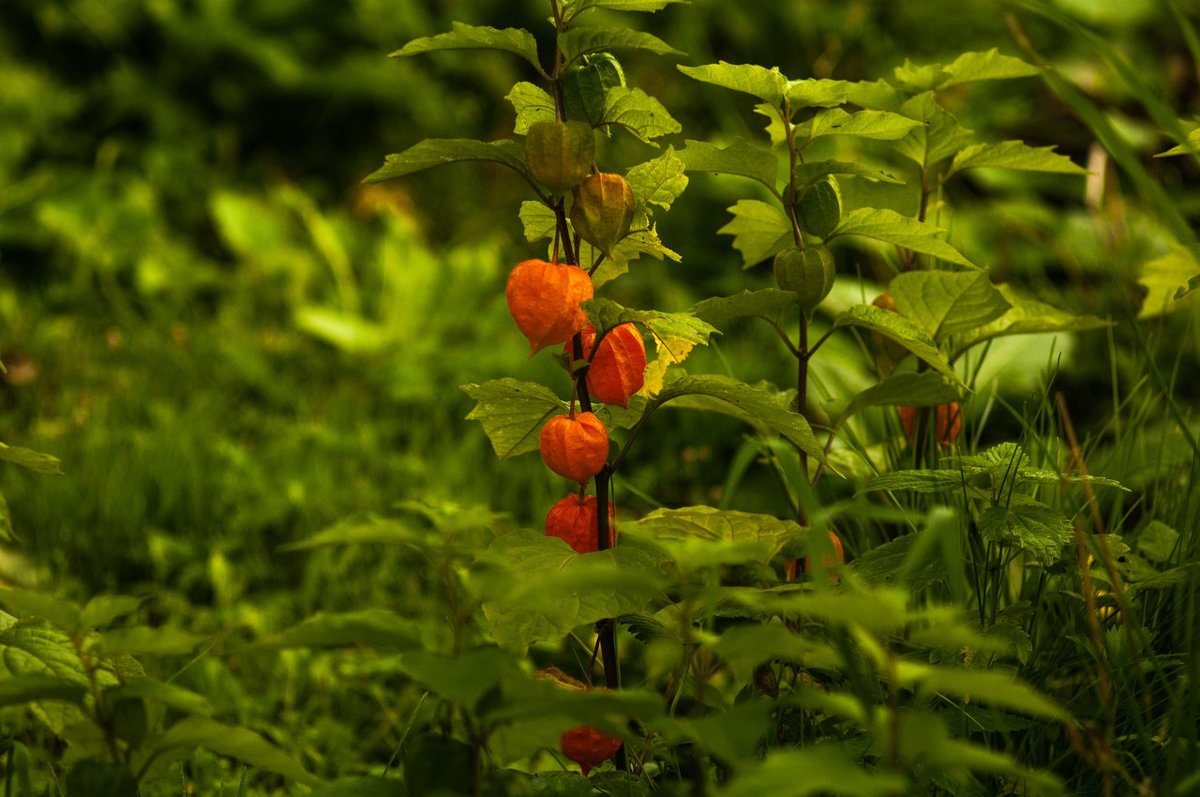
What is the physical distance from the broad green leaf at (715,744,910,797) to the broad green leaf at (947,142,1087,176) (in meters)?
0.76

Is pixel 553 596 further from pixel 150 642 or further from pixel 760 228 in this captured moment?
pixel 760 228

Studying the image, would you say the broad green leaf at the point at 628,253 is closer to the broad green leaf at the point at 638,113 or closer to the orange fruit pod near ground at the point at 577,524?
the broad green leaf at the point at 638,113

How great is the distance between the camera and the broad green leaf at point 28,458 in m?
0.96

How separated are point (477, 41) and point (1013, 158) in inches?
23.1

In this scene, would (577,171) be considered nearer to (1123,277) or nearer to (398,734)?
(398,734)

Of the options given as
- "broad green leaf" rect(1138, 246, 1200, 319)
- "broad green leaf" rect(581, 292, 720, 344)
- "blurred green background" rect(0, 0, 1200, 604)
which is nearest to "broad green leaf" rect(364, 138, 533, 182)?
"broad green leaf" rect(581, 292, 720, 344)

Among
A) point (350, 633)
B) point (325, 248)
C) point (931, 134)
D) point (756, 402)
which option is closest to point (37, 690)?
point (350, 633)

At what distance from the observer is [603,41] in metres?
0.96

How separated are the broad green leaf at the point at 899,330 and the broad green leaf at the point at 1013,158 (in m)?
0.25

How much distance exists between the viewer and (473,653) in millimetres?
738

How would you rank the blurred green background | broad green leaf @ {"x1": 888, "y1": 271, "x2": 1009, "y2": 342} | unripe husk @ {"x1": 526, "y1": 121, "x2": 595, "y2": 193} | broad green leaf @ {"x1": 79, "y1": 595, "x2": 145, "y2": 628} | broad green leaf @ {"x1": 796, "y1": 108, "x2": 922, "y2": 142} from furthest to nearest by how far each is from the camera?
the blurred green background → broad green leaf @ {"x1": 888, "y1": 271, "x2": 1009, "y2": 342} → broad green leaf @ {"x1": 796, "y1": 108, "x2": 922, "y2": 142} → unripe husk @ {"x1": 526, "y1": 121, "x2": 595, "y2": 193} → broad green leaf @ {"x1": 79, "y1": 595, "x2": 145, "y2": 628}

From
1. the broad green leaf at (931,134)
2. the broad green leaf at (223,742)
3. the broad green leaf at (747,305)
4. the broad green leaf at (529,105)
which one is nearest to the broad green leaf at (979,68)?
the broad green leaf at (931,134)

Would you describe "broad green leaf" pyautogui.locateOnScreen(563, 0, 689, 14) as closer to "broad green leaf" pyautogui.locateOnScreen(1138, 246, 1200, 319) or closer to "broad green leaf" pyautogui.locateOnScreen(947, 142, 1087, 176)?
"broad green leaf" pyautogui.locateOnScreen(947, 142, 1087, 176)

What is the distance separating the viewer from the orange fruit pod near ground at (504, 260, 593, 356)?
93 cm
